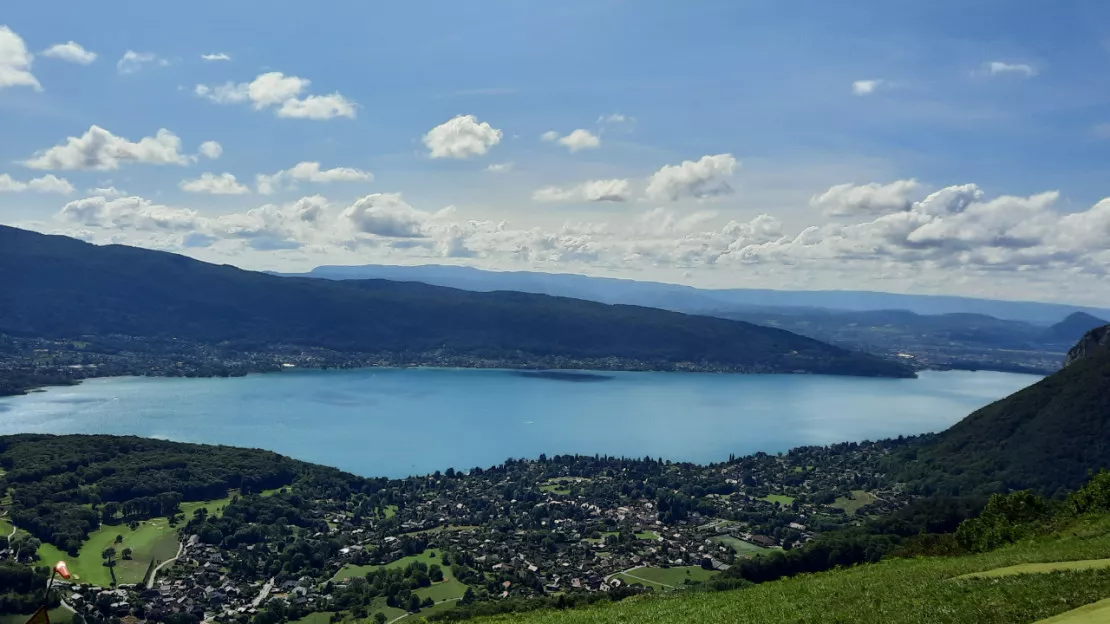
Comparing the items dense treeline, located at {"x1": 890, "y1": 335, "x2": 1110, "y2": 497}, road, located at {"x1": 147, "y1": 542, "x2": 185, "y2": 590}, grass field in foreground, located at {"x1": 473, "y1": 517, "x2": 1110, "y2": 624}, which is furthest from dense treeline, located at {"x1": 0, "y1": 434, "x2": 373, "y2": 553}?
dense treeline, located at {"x1": 890, "y1": 335, "x2": 1110, "y2": 497}

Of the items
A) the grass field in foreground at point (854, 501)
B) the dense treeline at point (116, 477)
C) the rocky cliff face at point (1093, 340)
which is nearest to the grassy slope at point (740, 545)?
the grass field in foreground at point (854, 501)

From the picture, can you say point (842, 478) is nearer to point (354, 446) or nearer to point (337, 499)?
point (337, 499)

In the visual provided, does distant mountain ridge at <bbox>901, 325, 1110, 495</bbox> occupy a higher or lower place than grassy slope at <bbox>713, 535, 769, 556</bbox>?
higher

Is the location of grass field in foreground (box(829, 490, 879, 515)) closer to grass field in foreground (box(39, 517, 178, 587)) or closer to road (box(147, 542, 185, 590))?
road (box(147, 542, 185, 590))

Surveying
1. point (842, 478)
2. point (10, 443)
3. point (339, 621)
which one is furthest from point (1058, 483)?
point (10, 443)

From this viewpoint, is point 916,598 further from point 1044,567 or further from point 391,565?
point 391,565

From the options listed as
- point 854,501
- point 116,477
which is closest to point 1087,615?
point 854,501

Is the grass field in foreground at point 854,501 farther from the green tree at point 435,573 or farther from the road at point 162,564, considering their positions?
the road at point 162,564
